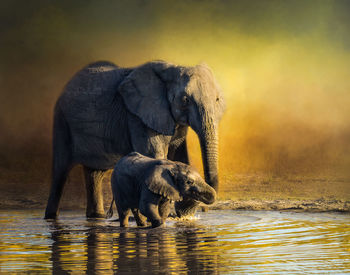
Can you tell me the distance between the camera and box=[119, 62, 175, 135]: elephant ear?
24.5ft

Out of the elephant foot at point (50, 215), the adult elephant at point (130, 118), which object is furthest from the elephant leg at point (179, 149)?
the elephant foot at point (50, 215)

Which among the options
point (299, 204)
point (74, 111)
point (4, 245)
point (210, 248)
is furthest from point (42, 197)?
point (210, 248)

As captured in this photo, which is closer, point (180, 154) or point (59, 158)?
point (180, 154)

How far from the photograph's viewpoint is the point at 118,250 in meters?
4.95

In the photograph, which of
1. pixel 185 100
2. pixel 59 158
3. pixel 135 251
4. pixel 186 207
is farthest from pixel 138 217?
pixel 59 158

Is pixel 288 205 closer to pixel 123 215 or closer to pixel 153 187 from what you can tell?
pixel 123 215

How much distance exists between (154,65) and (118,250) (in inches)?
126

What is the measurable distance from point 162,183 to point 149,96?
1.49 meters

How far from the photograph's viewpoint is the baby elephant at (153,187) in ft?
21.0

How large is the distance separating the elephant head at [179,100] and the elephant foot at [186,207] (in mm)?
299

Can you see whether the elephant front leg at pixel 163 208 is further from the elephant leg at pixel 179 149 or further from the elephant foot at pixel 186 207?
the elephant leg at pixel 179 149

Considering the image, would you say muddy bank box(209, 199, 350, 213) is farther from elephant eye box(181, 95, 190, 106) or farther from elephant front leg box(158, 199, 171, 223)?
elephant front leg box(158, 199, 171, 223)

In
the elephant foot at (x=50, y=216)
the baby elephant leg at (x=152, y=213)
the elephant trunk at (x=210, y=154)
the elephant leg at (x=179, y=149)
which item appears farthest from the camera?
the elephant foot at (x=50, y=216)

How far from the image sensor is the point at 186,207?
7262mm
